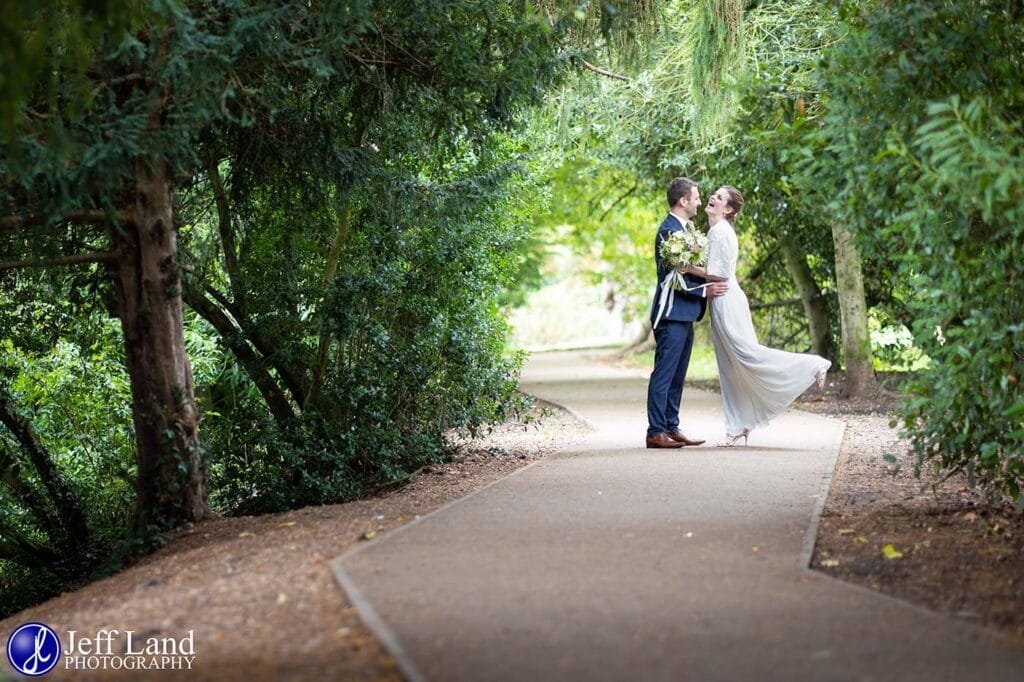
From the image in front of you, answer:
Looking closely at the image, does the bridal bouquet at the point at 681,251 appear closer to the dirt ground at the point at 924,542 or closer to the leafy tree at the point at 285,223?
the leafy tree at the point at 285,223

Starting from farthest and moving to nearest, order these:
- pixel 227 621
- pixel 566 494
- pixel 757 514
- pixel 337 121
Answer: pixel 337 121 → pixel 566 494 → pixel 757 514 → pixel 227 621

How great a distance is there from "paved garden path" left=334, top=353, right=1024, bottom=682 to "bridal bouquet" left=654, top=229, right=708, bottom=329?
6.92 ft

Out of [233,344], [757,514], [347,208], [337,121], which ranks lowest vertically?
[757,514]

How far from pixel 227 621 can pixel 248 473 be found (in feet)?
19.8

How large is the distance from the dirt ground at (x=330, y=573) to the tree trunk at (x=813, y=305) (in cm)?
1070

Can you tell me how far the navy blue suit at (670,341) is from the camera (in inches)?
476

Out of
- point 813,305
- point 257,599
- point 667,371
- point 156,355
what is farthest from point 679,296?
point 813,305

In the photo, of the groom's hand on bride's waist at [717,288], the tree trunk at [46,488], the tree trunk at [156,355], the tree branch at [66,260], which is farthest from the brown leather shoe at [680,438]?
the tree trunk at [46,488]

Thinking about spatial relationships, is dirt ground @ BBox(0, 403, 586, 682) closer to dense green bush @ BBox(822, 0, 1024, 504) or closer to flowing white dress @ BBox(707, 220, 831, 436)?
flowing white dress @ BBox(707, 220, 831, 436)

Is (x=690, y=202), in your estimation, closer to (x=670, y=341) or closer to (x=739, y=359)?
(x=670, y=341)

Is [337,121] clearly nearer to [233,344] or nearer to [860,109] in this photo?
[233,344]

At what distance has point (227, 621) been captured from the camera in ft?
19.7

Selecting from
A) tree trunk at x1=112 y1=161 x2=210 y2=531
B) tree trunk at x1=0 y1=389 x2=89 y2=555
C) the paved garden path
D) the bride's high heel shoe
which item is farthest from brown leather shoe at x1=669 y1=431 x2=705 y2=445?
tree trunk at x1=0 y1=389 x2=89 y2=555

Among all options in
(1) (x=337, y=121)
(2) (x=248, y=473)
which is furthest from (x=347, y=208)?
(2) (x=248, y=473)
